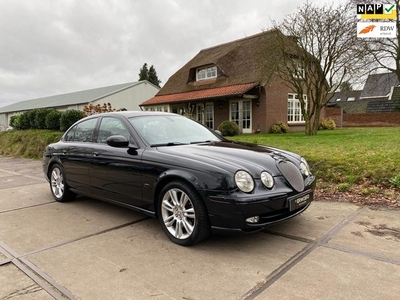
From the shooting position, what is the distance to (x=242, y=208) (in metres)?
3.02

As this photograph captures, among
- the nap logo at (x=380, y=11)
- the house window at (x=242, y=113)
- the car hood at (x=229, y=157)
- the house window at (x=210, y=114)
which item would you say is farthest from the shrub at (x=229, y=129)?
the car hood at (x=229, y=157)

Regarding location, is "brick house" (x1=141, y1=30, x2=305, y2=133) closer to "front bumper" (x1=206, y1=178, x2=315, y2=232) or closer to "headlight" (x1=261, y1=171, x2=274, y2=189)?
"headlight" (x1=261, y1=171, x2=274, y2=189)

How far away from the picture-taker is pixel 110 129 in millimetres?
4578

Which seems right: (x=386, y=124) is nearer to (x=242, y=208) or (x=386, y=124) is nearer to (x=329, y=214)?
(x=329, y=214)

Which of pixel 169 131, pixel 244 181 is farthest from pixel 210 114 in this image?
pixel 244 181

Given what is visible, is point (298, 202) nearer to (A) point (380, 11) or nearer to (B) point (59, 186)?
(B) point (59, 186)

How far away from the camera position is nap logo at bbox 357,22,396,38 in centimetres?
1427

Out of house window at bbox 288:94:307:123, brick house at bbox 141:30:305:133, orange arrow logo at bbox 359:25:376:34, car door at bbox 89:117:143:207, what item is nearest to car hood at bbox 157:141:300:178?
car door at bbox 89:117:143:207

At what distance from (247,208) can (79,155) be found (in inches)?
118

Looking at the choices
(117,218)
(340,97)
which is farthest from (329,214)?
(340,97)

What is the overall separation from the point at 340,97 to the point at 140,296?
4996 cm

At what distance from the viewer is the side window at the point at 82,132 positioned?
4957 millimetres

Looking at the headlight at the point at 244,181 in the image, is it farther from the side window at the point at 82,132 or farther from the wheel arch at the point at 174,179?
the side window at the point at 82,132

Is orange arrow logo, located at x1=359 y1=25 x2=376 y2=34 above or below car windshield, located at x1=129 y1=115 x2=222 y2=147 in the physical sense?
above
